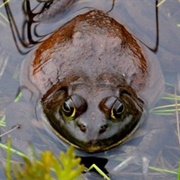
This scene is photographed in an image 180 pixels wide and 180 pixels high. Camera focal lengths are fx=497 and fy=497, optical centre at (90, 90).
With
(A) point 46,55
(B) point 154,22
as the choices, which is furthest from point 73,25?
(B) point 154,22

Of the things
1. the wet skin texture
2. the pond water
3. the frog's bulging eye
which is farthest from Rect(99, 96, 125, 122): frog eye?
the pond water

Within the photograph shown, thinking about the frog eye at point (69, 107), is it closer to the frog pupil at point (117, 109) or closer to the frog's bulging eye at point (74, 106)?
the frog's bulging eye at point (74, 106)

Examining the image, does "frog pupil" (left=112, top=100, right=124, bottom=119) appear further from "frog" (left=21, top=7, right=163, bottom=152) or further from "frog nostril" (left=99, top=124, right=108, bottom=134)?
"frog nostril" (left=99, top=124, right=108, bottom=134)

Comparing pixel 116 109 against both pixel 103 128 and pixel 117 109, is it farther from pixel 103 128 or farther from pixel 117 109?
pixel 103 128

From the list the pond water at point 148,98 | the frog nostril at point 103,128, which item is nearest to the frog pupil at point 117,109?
the frog nostril at point 103,128

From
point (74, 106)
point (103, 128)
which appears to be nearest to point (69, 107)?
point (74, 106)

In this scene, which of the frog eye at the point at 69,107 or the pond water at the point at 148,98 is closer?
the frog eye at the point at 69,107

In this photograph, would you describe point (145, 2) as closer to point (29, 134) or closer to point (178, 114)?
point (178, 114)
